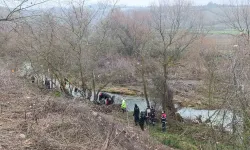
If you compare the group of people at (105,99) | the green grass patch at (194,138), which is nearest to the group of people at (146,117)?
the green grass patch at (194,138)

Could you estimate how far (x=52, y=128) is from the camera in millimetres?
8039

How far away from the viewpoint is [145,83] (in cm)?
2444

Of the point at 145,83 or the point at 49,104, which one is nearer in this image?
the point at 49,104

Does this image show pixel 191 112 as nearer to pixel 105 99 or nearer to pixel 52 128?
pixel 105 99

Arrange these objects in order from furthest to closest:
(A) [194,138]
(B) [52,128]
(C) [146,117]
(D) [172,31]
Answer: (D) [172,31] → (C) [146,117] → (A) [194,138] → (B) [52,128]

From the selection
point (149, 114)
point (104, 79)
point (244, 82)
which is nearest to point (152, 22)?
point (104, 79)

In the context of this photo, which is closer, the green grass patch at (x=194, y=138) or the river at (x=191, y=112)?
the green grass patch at (x=194, y=138)

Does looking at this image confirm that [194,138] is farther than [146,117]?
No

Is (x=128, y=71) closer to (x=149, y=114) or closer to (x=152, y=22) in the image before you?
(x=152, y=22)

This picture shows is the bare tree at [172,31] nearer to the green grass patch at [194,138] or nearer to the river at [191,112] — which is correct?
the river at [191,112]

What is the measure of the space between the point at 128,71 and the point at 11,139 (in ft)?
68.9

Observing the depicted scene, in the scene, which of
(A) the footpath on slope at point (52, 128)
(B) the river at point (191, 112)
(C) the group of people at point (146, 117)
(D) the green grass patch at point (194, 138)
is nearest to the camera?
(A) the footpath on slope at point (52, 128)

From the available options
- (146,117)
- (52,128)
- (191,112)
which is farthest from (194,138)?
(191,112)

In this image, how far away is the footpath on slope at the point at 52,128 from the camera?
7.23m
